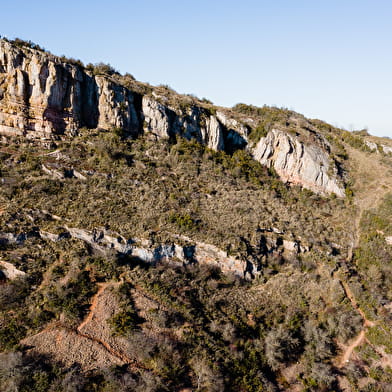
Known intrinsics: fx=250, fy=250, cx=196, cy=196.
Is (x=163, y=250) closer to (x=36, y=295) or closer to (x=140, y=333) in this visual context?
(x=140, y=333)

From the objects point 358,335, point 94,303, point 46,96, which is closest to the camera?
point 94,303

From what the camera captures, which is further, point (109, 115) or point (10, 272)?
point (109, 115)

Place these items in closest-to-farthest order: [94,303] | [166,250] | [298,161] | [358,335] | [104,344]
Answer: [104,344] < [94,303] < [358,335] < [166,250] < [298,161]

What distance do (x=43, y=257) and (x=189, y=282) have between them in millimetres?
12078

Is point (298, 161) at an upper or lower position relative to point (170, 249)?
upper

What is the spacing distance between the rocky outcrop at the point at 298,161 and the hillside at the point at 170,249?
0.21m

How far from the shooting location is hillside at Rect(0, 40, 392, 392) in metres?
16.6

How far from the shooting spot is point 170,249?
23.2 metres

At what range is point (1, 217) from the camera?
2111cm

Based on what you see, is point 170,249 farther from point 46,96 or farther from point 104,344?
point 46,96

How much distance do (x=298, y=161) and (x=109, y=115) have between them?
94.6 feet

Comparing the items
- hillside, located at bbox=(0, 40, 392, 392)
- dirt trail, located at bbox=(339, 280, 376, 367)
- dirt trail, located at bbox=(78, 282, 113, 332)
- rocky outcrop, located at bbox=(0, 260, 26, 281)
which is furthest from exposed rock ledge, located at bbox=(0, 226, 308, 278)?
dirt trail, located at bbox=(339, 280, 376, 367)

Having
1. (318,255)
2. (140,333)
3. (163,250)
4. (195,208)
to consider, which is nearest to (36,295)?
(140,333)

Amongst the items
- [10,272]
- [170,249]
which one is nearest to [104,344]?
[10,272]
